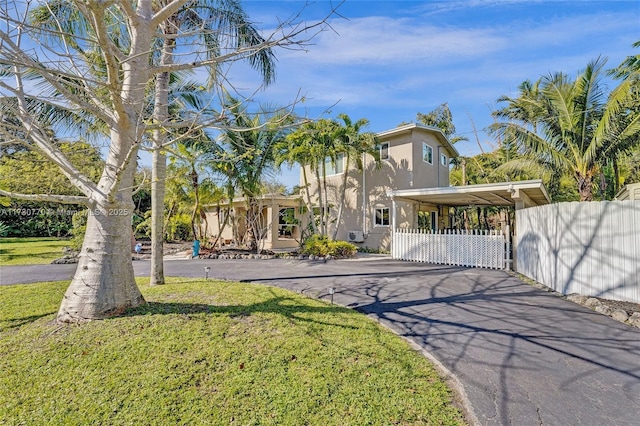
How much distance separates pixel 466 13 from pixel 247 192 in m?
11.5

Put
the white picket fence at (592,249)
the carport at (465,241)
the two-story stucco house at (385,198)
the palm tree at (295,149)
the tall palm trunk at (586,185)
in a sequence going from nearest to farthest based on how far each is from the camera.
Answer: the white picket fence at (592,249), the carport at (465,241), the tall palm trunk at (586,185), the palm tree at (295,149), the two-story stucco house at (385,198)

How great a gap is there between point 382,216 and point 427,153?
4316mm

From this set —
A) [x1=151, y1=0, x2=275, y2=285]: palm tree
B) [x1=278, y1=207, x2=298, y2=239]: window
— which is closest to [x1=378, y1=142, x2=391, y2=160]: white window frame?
[x1=278, y1=207, x2=298, y2=239]: window

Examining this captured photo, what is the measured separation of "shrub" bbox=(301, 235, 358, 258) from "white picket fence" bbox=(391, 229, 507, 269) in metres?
2.11

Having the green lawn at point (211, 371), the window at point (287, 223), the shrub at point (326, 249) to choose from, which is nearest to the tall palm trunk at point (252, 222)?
the window at point (287, 223)

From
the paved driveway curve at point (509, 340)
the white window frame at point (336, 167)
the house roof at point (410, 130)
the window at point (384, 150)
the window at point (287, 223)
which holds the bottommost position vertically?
the paved driveway curve at point (509, 340)

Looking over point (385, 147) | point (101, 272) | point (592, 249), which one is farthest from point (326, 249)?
point (101, 272)

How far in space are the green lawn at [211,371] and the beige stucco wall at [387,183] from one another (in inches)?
484

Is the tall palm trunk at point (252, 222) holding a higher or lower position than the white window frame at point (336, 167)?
lower

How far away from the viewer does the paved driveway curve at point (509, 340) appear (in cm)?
314

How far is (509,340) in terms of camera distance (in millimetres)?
4742

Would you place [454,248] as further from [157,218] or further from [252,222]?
[157,218]

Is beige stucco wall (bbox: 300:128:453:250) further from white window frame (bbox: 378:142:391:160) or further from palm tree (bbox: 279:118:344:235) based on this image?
palm tree (bbox: 279:118:344:235)

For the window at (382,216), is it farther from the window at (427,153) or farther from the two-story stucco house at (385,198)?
the window at (427,153)
